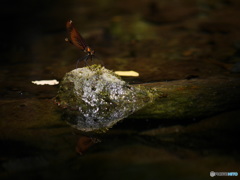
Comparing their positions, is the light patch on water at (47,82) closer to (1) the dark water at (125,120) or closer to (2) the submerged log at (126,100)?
(1) the dark water at (125,120)

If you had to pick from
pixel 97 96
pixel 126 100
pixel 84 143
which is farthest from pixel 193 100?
pixel 84 143

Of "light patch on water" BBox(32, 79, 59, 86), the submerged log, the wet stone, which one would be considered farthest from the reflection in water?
"light patch on water" BBox(32, 79, 59, 86)

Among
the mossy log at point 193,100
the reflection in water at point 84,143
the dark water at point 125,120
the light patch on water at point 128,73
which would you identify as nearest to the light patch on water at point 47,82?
the dark water at point 125,120

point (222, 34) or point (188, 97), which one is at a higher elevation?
point (222, 34)

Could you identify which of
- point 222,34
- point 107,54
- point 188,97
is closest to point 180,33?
point 222,34

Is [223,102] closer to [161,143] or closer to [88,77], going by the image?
[161,143]

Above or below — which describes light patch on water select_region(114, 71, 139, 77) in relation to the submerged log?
above

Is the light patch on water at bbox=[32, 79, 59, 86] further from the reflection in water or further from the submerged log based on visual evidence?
the reflection in water
